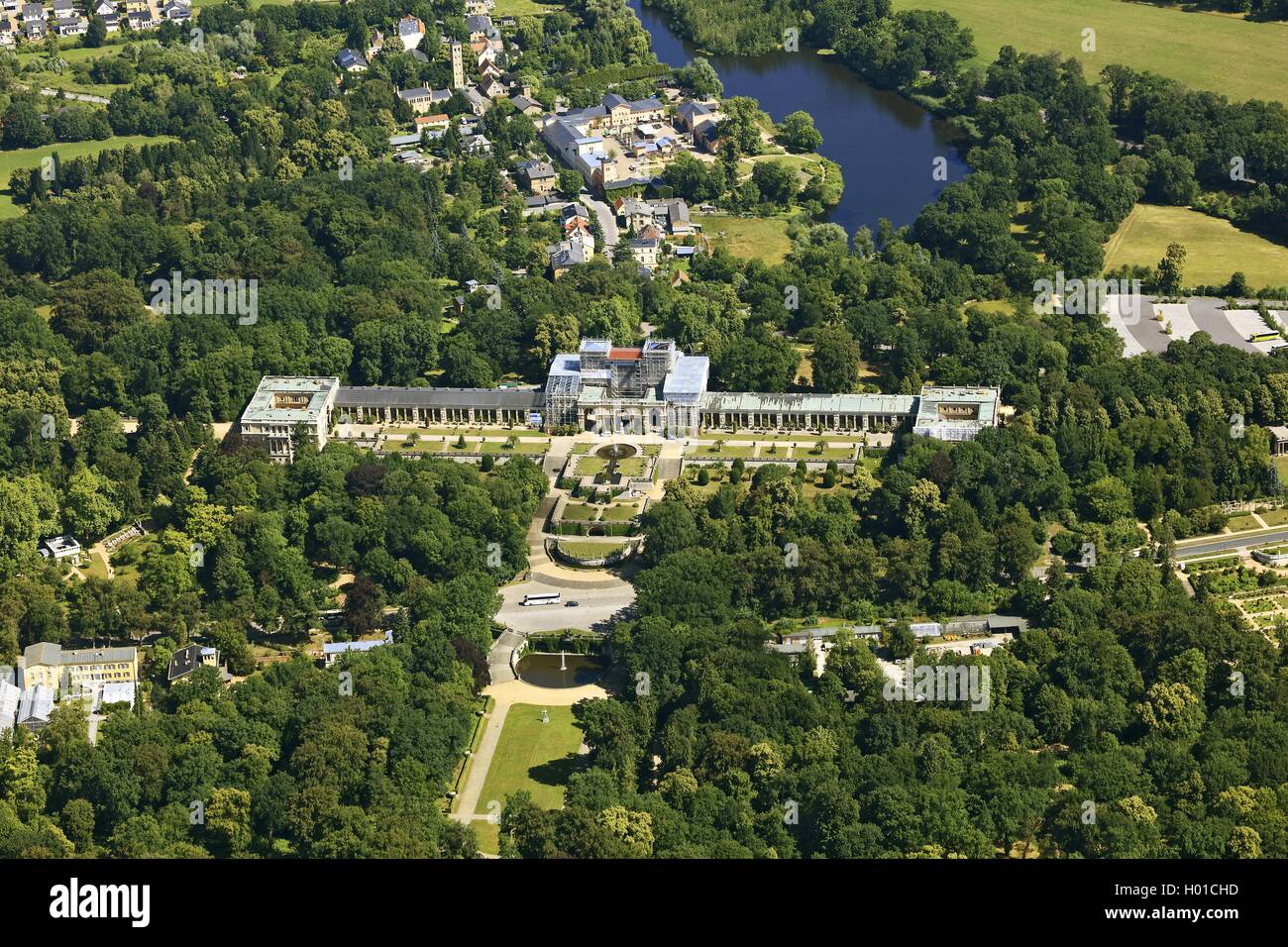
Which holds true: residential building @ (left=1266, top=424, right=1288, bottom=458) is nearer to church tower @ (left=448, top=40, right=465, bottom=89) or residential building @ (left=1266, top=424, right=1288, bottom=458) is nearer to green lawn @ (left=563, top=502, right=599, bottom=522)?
green lawn @ (left=563, top=502, right=599, bottom=522)

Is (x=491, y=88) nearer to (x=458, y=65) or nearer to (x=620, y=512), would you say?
(x=458, y=65)

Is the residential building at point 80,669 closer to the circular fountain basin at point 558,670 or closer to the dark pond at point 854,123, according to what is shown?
the circular fountain basin at point 558,670

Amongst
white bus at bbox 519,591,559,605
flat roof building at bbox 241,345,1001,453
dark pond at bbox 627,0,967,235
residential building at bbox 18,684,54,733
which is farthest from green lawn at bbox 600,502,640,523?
dark pond at bbox 627,0,967,235

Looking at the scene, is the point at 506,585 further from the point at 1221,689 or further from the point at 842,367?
the point at 1221,689

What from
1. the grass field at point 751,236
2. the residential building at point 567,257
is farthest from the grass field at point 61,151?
the grass field at point 751,236

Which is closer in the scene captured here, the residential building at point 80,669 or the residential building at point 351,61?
the residential building at point 80,669

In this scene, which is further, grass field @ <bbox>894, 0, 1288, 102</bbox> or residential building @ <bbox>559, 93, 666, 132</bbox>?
grass field @ <bbox>894, 0, 1288, 102</bbox>

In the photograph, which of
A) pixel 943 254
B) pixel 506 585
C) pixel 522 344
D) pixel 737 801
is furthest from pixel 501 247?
pixel 737 801
